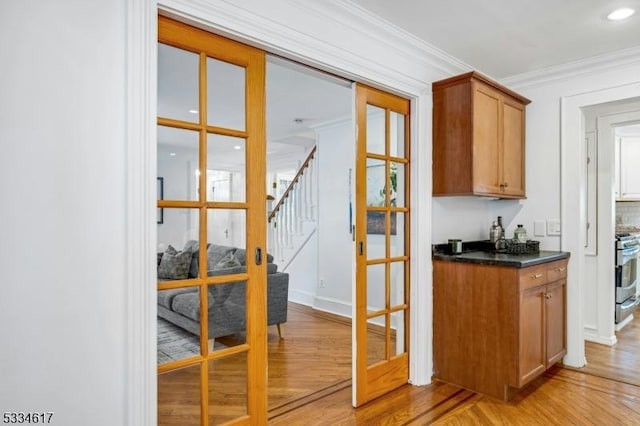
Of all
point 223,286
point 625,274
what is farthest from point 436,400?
point 625,274

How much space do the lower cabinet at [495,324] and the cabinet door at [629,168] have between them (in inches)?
132

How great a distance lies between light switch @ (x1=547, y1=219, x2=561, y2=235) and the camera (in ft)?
11.2

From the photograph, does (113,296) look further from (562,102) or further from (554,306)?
(562,102)

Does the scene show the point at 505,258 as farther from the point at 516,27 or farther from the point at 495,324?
the point at 516,27

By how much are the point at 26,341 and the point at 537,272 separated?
299 centimetres

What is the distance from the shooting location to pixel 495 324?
2703 mm

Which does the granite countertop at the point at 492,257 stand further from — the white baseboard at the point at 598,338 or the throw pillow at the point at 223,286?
the throw pillow at the point at 223,286

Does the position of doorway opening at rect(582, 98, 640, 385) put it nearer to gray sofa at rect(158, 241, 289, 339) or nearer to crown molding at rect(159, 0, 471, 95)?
crown molding at rect(159, 0, 471, 95)

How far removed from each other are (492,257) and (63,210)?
2.68 m

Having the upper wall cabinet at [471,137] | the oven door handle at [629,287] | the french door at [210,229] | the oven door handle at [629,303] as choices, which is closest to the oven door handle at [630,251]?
the oven door handle at [629,287]

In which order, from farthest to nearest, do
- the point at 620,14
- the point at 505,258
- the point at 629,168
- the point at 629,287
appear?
the point at 629,168, the point at 629,287, the point at 505,258, the point at 620,14

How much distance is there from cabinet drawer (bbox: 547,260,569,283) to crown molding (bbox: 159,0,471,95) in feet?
5.59

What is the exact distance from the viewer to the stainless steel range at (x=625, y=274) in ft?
13.8

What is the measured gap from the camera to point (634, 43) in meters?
2.91
